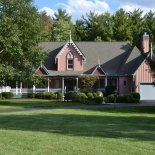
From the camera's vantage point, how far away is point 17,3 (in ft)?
97.1

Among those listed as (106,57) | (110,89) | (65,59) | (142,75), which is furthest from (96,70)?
(142,75)

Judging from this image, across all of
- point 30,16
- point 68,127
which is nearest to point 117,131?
point 68,127

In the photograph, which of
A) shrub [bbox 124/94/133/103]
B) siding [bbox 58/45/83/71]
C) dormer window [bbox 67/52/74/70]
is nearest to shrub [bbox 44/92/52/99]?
siding [bbox 58/45/83/71]

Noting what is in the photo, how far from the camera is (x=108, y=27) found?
63844 millimetres

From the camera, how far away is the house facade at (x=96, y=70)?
131 feet

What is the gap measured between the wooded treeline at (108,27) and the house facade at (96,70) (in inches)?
708

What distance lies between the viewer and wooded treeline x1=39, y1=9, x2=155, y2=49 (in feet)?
205

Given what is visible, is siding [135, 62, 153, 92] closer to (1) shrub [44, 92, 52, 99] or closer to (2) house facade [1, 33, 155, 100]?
(2) house facade [1, 33, 155, 100]

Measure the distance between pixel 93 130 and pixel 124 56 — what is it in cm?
3268

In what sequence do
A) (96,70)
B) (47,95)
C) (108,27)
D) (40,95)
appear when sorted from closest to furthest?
(47,95) → (40,95) → (96,70) → (108,27)

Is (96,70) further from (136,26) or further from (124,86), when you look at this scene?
(136,26)

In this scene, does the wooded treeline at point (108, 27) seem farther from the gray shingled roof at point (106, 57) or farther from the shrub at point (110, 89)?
the shrub at point (110, 89)

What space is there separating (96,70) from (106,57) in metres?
4.10

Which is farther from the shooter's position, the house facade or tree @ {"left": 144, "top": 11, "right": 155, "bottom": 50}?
tree @ {"left": 144, "top": 11, "right": 155, "bottom": 50}
